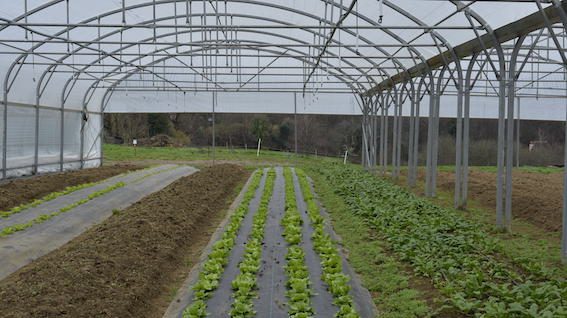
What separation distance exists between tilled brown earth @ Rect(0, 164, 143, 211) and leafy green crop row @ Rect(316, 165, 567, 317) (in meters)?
7.80

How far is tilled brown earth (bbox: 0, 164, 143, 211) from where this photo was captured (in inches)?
556

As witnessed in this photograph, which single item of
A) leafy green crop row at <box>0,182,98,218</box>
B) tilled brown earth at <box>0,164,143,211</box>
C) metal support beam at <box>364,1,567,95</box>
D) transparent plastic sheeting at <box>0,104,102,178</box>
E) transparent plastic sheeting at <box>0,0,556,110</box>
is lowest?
leafy green crop row at <box>0,182,98,218</box>

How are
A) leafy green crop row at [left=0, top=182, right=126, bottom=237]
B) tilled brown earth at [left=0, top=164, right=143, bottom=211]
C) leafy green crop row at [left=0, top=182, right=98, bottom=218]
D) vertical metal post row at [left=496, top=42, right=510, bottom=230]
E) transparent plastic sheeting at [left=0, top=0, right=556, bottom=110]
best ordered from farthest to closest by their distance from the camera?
tilled brown earth at [left=0, top=164, right=143, bottom=211], transparent plastic sheeting at [left=0, top=0, right=556, bottom=110], leafy green crop row at [left=0, top=182, right=98, bottom=218], vertical metal post row at [left=496, top=42, right=510, bottom=230], leafy green crop row at [left=0, top=182, right=126, bottom=237]

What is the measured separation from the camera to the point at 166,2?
49.6 ft

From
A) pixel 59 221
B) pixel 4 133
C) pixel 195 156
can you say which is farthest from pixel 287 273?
pixel 195 156

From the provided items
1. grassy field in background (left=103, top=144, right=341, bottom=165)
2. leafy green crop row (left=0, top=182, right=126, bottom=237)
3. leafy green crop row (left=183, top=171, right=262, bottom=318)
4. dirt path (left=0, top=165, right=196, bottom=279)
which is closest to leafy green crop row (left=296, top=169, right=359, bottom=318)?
leafy green crop row (left=183, top=171, right=262, bottom=318)

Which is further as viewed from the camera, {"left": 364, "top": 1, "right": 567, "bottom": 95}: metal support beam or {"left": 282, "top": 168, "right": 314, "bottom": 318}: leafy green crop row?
{"left": 364, "top": 1, "right": 567, "bottom": 95}: metal support beam

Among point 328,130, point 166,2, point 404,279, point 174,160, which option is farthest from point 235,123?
point 404,279

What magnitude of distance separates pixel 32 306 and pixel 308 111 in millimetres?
22613

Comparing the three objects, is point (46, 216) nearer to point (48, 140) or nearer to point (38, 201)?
point (38, 201)

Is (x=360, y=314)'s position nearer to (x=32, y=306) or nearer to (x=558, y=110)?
(x=32, y=306)

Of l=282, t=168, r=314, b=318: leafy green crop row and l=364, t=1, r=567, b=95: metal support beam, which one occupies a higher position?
l=364, t=1, r=567, b=95: metal support beam

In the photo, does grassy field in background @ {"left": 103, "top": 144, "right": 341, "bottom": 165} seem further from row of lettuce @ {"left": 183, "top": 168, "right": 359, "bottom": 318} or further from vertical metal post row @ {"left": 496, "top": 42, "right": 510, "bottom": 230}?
row of lettuce @ {"left": 183, "top": 168, "right": 359, "bottom": 318}

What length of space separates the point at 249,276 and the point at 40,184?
11468 millimetres
